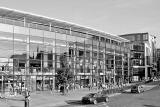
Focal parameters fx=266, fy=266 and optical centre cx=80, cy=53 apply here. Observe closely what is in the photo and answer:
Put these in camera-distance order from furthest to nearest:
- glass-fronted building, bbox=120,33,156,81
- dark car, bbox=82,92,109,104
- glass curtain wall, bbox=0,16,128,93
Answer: glass-fronted building, bbox=120,33,156,81 < glass curtain wall, bbox=0,16,128,93 < dark car, bbox=82,92,109,104

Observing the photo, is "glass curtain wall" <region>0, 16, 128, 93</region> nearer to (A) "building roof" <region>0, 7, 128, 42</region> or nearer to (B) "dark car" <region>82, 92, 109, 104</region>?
(A) "building roof" <region>0, 7, 128, 42</region>

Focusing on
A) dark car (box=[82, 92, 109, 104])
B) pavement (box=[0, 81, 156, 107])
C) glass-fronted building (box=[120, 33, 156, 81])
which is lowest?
pavement (box=[0, 81, 156, 107])

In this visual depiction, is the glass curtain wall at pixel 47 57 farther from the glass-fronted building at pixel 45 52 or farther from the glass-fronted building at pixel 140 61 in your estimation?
the glass-fronted building at pixel 140 61

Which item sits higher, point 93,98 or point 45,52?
point 45,52

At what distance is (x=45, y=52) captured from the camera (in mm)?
48250

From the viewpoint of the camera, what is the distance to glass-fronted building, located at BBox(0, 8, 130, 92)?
1651 inches

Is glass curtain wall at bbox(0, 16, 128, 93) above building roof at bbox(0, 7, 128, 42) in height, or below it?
below

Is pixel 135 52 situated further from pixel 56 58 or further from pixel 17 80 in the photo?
pixel 17 80

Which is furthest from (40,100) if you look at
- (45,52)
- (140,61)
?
(140,61)

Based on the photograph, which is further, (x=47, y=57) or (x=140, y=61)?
(x=140, y=61)

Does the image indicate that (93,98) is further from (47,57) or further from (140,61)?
(140,61)

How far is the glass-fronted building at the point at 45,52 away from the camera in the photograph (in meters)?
41.9

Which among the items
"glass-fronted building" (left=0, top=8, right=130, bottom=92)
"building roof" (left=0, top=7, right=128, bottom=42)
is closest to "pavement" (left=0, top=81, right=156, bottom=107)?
"glass-fronted building" (left=0, top=8, right=130, bottom=92)

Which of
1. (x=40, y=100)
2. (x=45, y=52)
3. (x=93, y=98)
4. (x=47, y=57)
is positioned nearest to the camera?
(x=93, y=98)
